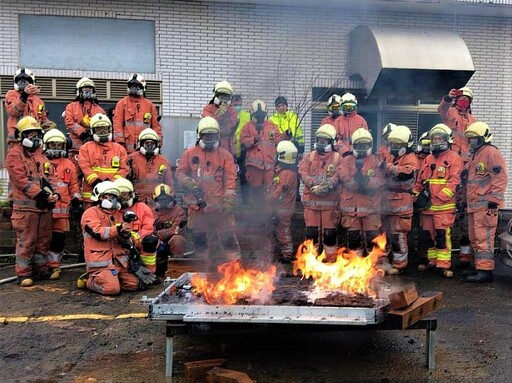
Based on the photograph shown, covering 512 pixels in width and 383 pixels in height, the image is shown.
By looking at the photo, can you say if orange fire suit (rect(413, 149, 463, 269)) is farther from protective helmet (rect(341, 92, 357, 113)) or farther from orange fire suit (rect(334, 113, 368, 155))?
protective helmet (rect(341, 92, 357, 113))

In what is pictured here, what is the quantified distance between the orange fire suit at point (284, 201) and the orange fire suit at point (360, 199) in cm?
81

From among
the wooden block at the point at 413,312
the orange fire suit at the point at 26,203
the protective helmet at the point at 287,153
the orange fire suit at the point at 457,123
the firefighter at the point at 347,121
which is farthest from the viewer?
the orange fire suit at the point at 457,123

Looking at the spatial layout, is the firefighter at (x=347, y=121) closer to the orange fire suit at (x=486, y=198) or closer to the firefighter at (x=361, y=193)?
the firefighter at (x=361, y=193)

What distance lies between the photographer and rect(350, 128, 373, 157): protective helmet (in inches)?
282

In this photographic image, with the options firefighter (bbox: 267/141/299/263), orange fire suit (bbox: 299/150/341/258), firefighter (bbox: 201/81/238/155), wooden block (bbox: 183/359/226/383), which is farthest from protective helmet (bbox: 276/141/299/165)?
wooden block (bbox: 183/359/226/383)

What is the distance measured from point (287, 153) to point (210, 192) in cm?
135

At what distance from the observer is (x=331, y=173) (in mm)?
7480

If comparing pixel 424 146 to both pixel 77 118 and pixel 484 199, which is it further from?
pixel 77 118

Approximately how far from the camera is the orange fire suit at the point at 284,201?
25.7ft

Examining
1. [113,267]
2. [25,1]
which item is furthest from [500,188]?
[25,1]

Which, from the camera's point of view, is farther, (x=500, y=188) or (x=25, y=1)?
(x=25, y=1)

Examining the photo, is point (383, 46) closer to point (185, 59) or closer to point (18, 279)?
point (185, 59)

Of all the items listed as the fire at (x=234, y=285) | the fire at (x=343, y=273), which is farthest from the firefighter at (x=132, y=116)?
the fire at (x=343, y=273)

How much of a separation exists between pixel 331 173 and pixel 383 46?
3428mm
